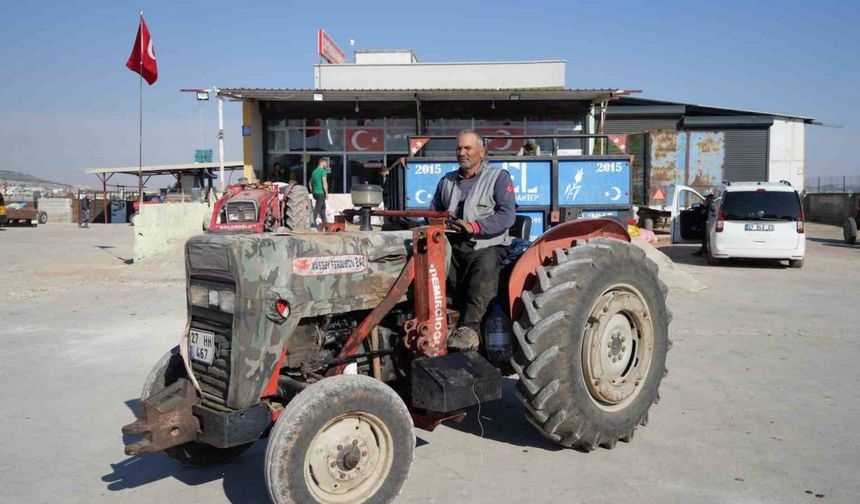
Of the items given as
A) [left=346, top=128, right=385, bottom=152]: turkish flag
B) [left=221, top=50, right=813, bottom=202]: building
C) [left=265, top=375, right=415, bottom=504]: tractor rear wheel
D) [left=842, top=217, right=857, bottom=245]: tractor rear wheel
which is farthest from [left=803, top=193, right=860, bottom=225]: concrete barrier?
[left=265, top=375, right=415, bottom=504]: tractor rear wheel

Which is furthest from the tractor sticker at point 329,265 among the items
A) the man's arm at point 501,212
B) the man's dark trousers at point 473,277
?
the man's arm at point 501,212

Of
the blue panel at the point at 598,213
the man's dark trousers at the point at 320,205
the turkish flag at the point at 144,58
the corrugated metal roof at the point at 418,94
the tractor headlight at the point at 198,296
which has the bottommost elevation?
the tractor headlight at the point at 198,296

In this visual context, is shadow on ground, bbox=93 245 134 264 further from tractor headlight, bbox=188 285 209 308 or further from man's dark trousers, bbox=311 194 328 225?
tractor headlight, bbox=188 285 209 308

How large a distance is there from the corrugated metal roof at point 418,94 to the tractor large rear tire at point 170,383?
14.9m

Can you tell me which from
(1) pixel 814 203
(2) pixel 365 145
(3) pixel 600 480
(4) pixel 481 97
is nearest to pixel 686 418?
(3) pixel 600 480

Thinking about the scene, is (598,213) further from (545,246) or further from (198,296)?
(198,296)

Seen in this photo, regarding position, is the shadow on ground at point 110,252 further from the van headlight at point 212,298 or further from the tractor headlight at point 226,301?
the tractor headlight at point 226,301

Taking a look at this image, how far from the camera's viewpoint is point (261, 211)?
13.1 meters

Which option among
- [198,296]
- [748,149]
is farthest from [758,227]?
[748,149]

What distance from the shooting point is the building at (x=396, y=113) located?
18.5 metres

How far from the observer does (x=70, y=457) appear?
4.16 meters

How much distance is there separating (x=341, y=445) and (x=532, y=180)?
25.5 ft

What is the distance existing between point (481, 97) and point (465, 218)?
48.8ft

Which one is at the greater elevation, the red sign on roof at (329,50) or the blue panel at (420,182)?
the red sign on roof at (329,50)
